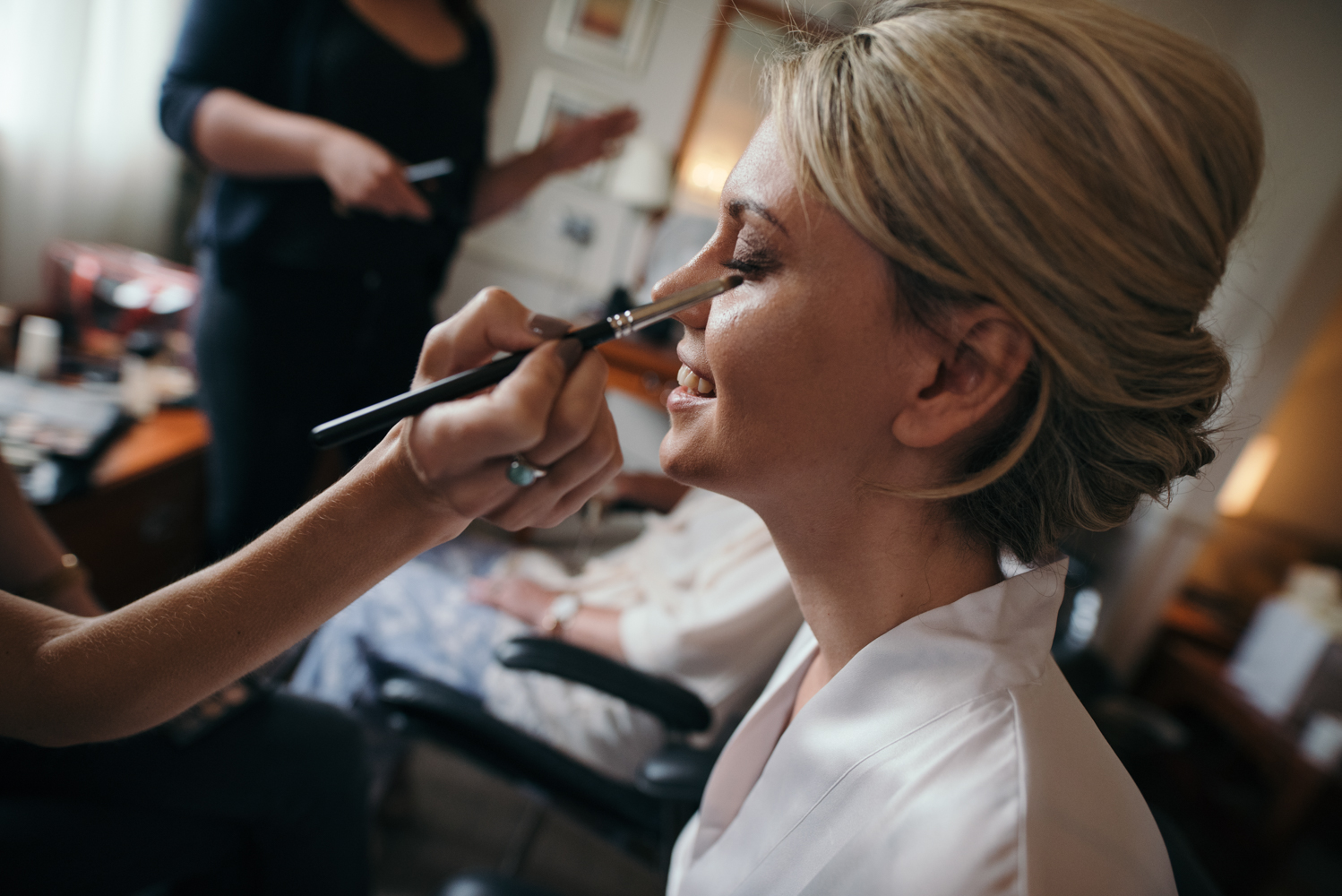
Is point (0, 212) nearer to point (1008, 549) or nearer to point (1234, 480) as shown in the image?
point (1008, 549)

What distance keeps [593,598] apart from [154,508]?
103 cm

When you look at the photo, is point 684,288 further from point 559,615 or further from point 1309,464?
point 1309,464

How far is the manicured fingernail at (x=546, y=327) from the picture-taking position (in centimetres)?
57

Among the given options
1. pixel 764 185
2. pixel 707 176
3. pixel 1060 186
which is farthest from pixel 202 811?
pixel 707 176

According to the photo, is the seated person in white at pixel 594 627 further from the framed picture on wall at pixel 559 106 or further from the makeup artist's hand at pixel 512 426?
the framed picture on wall at pixel 559 106

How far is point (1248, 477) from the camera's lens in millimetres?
3240

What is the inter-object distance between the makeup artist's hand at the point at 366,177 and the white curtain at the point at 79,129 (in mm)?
1356

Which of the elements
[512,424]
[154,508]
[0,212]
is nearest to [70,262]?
[0,212]

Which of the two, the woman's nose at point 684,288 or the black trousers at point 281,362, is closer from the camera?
the woman's nose at point 684,288

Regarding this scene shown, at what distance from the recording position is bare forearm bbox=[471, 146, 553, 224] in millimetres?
1371

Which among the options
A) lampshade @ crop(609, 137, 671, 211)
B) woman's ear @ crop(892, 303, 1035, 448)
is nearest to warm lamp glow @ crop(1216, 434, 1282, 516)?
lampshade @ crop(609, 137, 671, 211)

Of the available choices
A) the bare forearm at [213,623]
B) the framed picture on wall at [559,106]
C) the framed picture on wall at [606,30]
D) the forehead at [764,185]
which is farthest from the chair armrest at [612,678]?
the framed picture on wall at [606,30]

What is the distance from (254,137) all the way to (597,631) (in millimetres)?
992

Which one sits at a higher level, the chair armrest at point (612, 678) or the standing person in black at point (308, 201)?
the standing person in black at point (308, 201)
